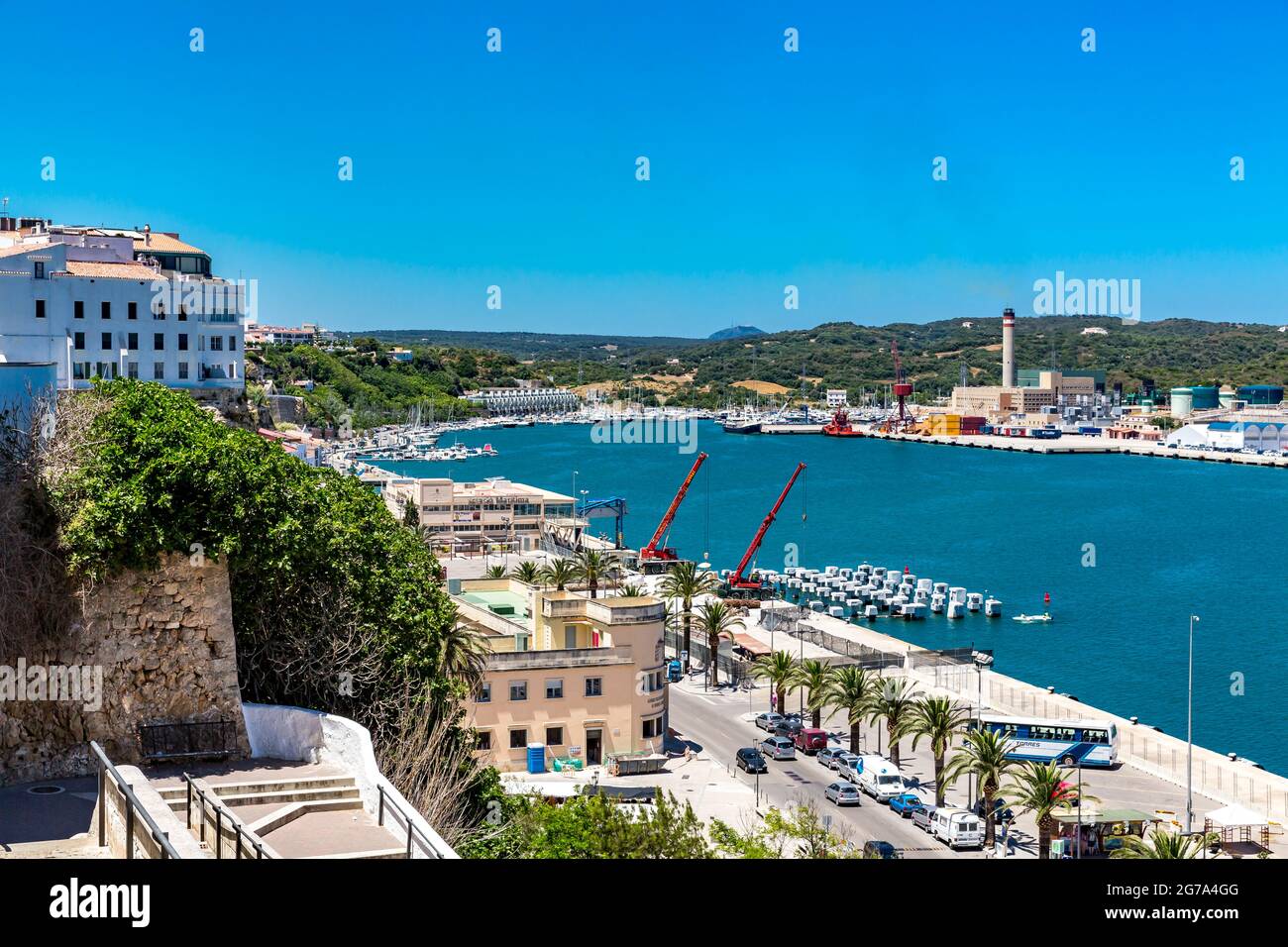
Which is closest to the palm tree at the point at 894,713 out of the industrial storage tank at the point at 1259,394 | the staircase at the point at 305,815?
the staircase at the point at 305,815

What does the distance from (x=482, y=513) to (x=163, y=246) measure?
2272 cm

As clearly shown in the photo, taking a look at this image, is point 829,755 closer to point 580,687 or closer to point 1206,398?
point 580,687

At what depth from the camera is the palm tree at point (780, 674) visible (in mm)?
27688

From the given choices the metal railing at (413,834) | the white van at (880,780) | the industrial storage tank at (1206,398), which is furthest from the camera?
the industrial storage tank at (1206,398)

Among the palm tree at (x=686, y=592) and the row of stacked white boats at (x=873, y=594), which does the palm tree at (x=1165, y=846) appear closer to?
the palm tree at (x=686, y=592)

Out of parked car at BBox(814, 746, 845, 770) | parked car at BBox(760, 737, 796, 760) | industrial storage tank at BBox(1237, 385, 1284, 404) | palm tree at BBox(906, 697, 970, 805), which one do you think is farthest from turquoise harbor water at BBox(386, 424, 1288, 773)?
industrial storage tank at BBox(1237, 385, 1284, 404)

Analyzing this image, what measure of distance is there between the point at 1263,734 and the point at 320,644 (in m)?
25.7

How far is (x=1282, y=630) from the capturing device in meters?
43.9

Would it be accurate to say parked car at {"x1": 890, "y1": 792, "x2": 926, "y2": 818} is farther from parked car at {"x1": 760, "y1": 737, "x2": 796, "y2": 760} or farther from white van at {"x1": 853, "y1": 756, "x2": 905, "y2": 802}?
parked car at {"x1": 760, "y1": 737, "x2": 796, "y2": 760}

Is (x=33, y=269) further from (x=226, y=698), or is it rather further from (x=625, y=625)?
(x=226, y=698)

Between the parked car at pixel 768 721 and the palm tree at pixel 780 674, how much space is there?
2.00 ft

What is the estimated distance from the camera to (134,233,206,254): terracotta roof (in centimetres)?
3269

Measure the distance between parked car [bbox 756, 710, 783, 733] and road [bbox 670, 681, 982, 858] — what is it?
6.7 inches
